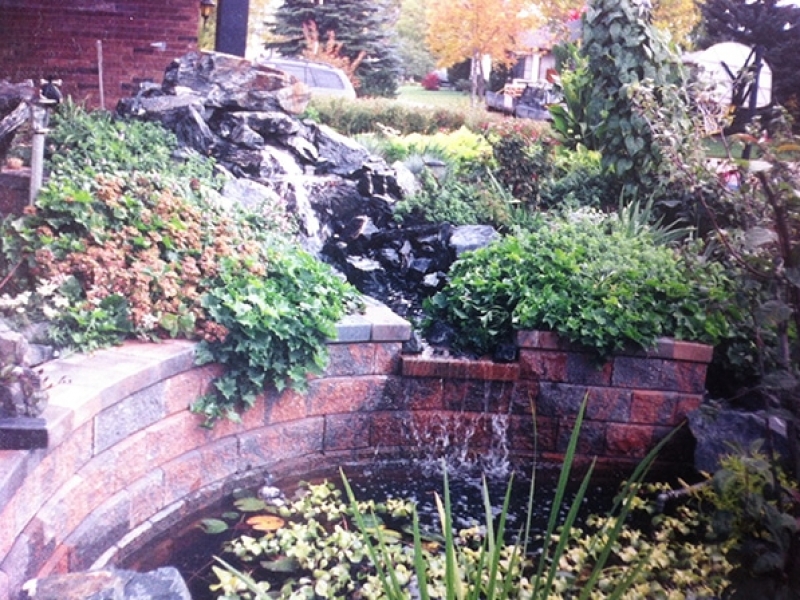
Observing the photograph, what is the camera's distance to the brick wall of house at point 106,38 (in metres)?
9.20

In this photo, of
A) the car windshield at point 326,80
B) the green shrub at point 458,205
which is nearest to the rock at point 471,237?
the green shrub at point 458,205

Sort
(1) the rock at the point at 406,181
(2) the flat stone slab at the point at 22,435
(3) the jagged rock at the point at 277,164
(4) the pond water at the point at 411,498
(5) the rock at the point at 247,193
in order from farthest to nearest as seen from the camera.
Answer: (1) the rock at the point at 406,181, (3) the jagged rock at the point at 277,164, (5) the rock at the point at 247,193, (4) the pond water at the point at 411,498, (2) the flat stone slab at the point at 22,435

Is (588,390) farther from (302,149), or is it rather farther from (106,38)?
(106,38)

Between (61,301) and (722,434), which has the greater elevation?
(61,301)

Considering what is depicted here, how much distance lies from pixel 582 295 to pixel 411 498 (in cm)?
145

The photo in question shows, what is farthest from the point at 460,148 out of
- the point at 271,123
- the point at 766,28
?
the point at 766,28

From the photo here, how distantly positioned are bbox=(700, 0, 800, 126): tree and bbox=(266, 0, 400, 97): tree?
8.30 m

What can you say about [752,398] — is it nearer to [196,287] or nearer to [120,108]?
[196,287]

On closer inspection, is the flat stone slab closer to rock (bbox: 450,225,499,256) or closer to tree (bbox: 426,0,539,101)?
rock (bbox: 450,225,499,256)

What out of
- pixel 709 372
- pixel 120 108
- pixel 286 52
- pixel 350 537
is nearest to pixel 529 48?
pixel 286 52

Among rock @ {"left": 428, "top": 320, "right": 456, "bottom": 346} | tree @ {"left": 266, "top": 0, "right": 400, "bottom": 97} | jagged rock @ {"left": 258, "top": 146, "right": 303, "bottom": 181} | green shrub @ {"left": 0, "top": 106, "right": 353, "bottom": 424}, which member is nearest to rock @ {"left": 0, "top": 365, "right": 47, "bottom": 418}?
green shrub @ {"left": 0, "top": 106, "right": 353, "bottom": 424}

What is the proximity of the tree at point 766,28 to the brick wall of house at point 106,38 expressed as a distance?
26.4 feet

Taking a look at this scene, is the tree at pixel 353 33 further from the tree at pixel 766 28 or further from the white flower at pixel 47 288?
the white flower at pixel 47 288

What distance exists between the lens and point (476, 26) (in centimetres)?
2445
